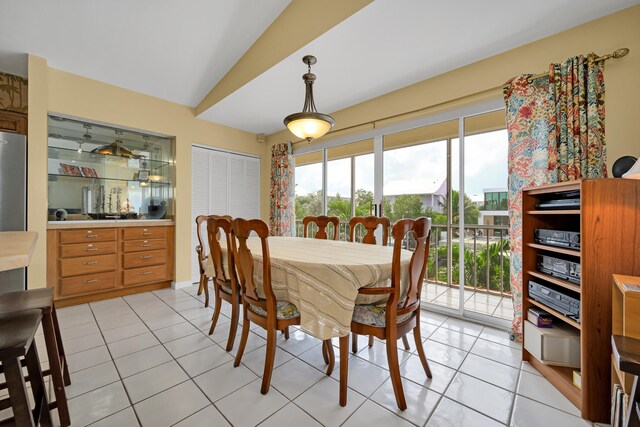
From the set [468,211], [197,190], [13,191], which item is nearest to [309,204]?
[197,190]

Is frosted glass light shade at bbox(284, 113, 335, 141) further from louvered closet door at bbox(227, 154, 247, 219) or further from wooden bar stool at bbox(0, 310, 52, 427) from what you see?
louvered closet door at bbox(227, 154, 247, 219)

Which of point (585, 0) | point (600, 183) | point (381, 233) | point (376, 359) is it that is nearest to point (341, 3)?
point (585, 0)

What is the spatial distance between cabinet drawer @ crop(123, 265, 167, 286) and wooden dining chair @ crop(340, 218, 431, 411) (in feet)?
10.4

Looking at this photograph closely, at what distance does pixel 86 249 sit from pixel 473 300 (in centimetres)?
471

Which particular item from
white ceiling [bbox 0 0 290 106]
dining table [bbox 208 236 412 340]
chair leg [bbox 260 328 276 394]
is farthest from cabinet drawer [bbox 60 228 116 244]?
chair leg [bbox 260 328 276 394]

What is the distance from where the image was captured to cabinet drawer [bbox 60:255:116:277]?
2.96 meters

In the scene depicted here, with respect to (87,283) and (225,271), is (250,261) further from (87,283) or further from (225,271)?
(87,283)

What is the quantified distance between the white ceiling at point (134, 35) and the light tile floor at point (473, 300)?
373 cm

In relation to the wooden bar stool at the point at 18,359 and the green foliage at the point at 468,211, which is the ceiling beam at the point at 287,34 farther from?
the wooden bar stool at the point at 18,359

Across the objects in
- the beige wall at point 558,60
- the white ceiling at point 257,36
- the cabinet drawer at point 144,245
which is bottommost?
the cabinet drawer at point 144,245

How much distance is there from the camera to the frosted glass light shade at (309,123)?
2.11 m

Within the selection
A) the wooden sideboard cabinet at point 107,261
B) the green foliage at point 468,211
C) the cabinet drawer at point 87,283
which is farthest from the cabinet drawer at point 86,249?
the green foliage at point 468,211

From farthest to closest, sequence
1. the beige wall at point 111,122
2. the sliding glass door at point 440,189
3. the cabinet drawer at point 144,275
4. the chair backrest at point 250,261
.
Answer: the cabinet drawer at point 144,275, the sliding glass door at point 440,189, the beige wall at point 111,122, the chair backrest at point 250,261

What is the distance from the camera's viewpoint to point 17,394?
3.04 ft
